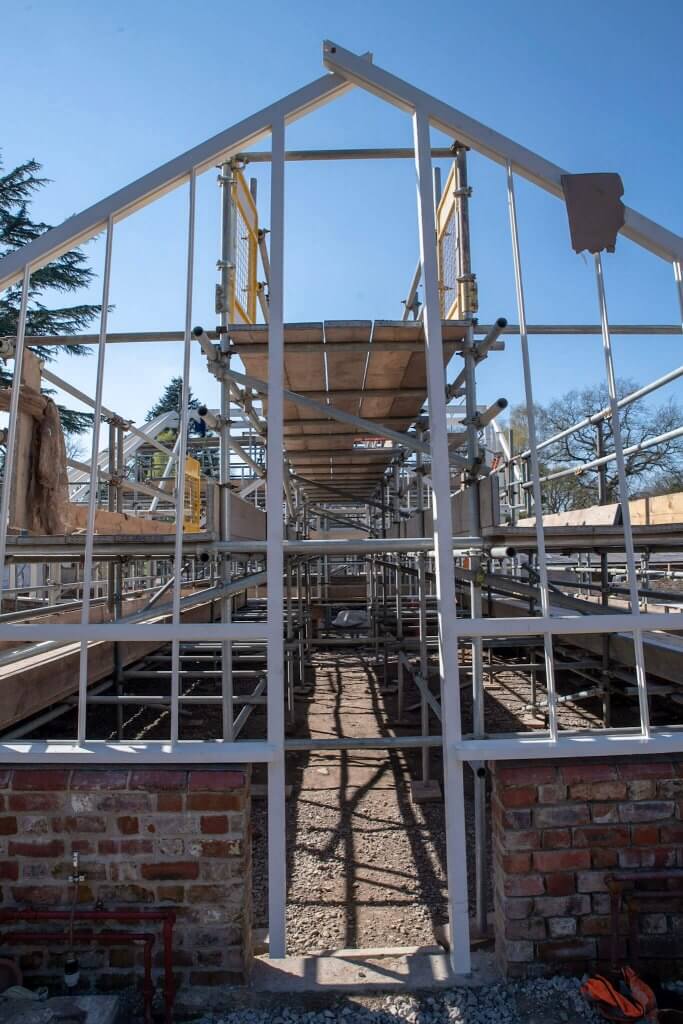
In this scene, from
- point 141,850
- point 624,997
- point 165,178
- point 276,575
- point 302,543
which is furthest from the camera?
point 302,543

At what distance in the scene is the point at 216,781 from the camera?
240 centimetres

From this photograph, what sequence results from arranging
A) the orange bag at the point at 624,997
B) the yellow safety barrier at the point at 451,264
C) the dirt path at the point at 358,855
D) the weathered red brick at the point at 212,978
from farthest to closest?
the yellow safety barrier at the point at 451,264, the dirt path at the point at 358,855, the weathered red brick at the point at 212,978, the orange bag at the point at 624,997

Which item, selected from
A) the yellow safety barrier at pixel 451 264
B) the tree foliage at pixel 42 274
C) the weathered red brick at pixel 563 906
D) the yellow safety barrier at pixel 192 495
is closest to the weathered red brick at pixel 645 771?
the weathered red brick at pixel 563 906

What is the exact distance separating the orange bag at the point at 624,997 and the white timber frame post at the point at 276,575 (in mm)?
1161

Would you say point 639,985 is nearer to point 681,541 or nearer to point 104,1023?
point 104,1023

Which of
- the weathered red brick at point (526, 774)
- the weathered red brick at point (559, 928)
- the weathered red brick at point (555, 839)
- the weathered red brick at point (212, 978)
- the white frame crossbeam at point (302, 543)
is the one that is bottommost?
the weathered red brick at point (212, 978)

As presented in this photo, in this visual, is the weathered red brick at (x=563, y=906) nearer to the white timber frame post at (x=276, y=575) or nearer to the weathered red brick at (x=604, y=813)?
the weathered red brick at (x=604, y=813)

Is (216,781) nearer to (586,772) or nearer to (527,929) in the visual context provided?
(527,929)

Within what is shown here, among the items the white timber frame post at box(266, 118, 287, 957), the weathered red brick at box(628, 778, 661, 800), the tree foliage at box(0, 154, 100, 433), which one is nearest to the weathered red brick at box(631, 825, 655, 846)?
the weathered red brick at box(628, 778, 661, 800)

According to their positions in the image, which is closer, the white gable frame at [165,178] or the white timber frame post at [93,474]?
the white timber frame post at [93,474]

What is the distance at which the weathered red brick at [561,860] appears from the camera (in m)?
2.43

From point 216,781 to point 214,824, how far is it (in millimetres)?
165

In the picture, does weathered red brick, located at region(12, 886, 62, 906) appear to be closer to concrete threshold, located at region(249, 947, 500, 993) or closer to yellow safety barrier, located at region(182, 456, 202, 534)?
concrete threshold, located at region(249, 947, 500, 993)

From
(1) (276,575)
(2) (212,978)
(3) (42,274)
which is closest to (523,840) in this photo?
(2) (212,978)
